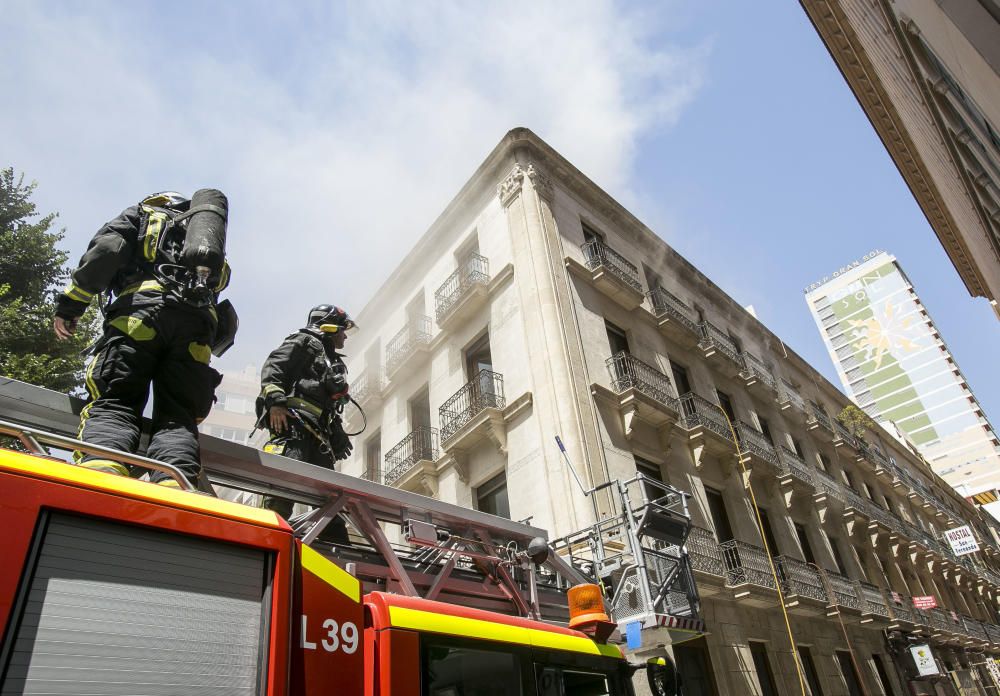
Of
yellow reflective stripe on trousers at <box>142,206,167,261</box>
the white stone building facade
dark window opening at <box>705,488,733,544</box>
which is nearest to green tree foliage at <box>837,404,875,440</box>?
the white stone building facade

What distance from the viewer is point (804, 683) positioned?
41.2ft

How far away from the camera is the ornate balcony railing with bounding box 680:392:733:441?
14461 mm

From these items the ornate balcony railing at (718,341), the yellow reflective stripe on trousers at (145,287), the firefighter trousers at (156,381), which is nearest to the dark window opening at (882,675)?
the ornate balcony railing at (718,341)

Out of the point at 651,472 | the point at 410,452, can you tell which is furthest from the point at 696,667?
the point at 410,452

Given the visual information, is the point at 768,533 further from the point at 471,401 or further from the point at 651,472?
the point at 471,401

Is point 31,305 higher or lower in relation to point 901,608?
higher

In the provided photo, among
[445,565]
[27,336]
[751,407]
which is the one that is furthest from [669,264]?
[27,336]

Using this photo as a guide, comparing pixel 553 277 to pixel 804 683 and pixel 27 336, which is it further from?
pixel 27 336

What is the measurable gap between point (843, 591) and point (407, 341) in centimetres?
1434

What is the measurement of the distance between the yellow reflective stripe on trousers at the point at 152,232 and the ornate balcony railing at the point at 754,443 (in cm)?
1479

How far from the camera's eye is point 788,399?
842 inches

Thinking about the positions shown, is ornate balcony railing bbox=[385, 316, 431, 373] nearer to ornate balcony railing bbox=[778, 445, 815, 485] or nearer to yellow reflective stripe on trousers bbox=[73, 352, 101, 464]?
ornate balcony railing bbox=[778, 445, 815, 485]

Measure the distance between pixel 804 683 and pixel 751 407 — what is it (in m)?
8.54

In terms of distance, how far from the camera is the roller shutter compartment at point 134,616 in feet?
6.44
